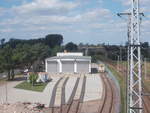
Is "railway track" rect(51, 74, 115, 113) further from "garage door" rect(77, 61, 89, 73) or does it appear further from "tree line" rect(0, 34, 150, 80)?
"garage door" rect(77, 61, 89, 73)

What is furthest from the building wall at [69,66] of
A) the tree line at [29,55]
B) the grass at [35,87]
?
the grass at [35,87]

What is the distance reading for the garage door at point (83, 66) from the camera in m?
58.3

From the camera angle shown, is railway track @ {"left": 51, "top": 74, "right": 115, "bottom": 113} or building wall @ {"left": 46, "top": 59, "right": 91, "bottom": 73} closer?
railway track @ {"left": 51, "top": 74, "right": 115, "bottom": 113}

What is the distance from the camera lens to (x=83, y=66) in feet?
192

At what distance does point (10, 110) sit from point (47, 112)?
8.74 feet

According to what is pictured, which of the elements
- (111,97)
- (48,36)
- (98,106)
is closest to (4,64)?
(111,97)

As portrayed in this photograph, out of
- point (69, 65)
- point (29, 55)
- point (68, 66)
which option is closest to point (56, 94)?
point (69, 65)

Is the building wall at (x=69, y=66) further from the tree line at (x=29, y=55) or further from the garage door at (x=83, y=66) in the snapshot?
the tree line at (x=29, y=55)

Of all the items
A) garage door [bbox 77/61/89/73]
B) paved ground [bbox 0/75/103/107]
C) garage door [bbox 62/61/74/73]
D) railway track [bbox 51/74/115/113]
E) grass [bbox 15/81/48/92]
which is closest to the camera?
railway track [bbox 51/74/115/113]

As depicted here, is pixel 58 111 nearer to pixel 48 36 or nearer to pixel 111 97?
pixel 111 97

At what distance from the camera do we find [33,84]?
4325 cm

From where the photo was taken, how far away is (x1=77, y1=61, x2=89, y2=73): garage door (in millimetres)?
58312

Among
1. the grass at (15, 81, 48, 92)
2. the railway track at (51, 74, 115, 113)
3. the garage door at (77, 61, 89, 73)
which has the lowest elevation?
the railway track at (51, 74, 115, 113)

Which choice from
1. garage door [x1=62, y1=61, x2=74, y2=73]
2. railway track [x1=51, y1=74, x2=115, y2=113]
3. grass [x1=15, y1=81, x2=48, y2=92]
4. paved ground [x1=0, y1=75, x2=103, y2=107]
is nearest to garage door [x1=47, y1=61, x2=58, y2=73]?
garage door [x1=62, y1=61, x2=74, y2=73]
